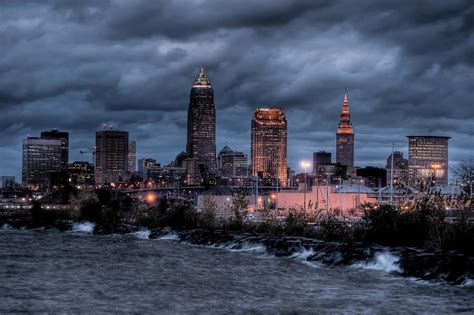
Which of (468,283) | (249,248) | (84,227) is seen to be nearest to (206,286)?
(468,283)

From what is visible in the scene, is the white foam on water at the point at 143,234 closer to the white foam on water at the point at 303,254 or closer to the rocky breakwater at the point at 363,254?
the rocky breakwater at the point at 363,254

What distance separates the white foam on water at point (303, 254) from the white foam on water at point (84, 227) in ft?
138

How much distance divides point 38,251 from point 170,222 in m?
23.8

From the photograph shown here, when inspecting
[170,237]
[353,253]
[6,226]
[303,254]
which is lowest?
[6,226]

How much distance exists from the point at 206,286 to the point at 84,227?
2262 inches

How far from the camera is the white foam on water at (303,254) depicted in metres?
45.8

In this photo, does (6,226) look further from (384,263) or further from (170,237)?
(384,263)

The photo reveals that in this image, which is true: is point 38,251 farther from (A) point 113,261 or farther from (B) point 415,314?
(B) point 415,314

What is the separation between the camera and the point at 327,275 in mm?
37250

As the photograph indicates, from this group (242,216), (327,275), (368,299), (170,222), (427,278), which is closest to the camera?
(368,299)

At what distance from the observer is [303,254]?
153 ft

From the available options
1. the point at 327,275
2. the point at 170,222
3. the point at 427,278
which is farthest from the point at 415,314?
the point at 170,222

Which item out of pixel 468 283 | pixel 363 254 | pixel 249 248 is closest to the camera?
pixel 468 283

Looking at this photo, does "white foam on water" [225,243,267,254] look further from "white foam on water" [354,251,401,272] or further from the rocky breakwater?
"white foam on water" [354,251,401,272]
